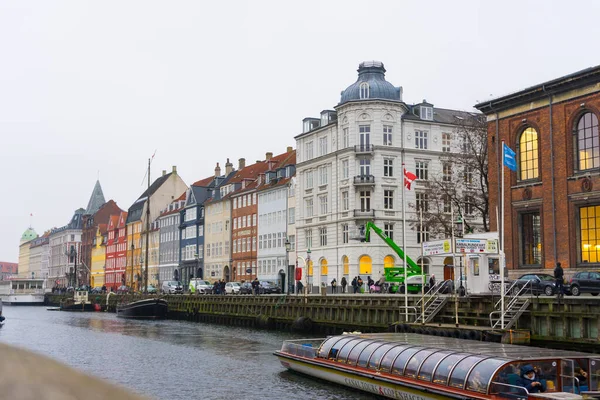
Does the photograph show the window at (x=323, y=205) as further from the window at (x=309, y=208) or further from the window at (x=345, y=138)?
the window at (x=345, y=138)

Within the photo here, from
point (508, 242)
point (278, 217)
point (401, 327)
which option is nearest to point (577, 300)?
point (401, 327)

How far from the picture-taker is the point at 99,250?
569ft

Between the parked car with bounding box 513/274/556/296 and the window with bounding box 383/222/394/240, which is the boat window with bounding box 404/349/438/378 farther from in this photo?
the window with bounding box 383/222/394/240

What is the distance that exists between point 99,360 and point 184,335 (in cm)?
1609

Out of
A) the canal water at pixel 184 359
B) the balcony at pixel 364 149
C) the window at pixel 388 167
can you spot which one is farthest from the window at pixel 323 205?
the canal water at pixel 184 359

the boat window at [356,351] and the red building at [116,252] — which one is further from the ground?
the red building at [116,252]

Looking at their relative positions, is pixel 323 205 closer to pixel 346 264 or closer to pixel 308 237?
pixel 308 237

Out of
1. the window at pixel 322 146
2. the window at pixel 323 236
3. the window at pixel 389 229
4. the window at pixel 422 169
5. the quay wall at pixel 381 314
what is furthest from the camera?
the window at pixel 322 146

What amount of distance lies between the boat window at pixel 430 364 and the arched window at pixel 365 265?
51.4 m

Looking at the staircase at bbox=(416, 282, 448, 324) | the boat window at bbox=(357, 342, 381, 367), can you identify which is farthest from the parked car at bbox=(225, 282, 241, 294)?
the boat window at bbox=(357, 342, 381, 367)

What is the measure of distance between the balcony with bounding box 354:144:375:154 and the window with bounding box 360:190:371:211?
4083 mm

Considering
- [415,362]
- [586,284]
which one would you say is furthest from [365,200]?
[415,362]

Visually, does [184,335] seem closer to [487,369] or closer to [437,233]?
[437,233]

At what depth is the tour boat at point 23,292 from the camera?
133000 mm
